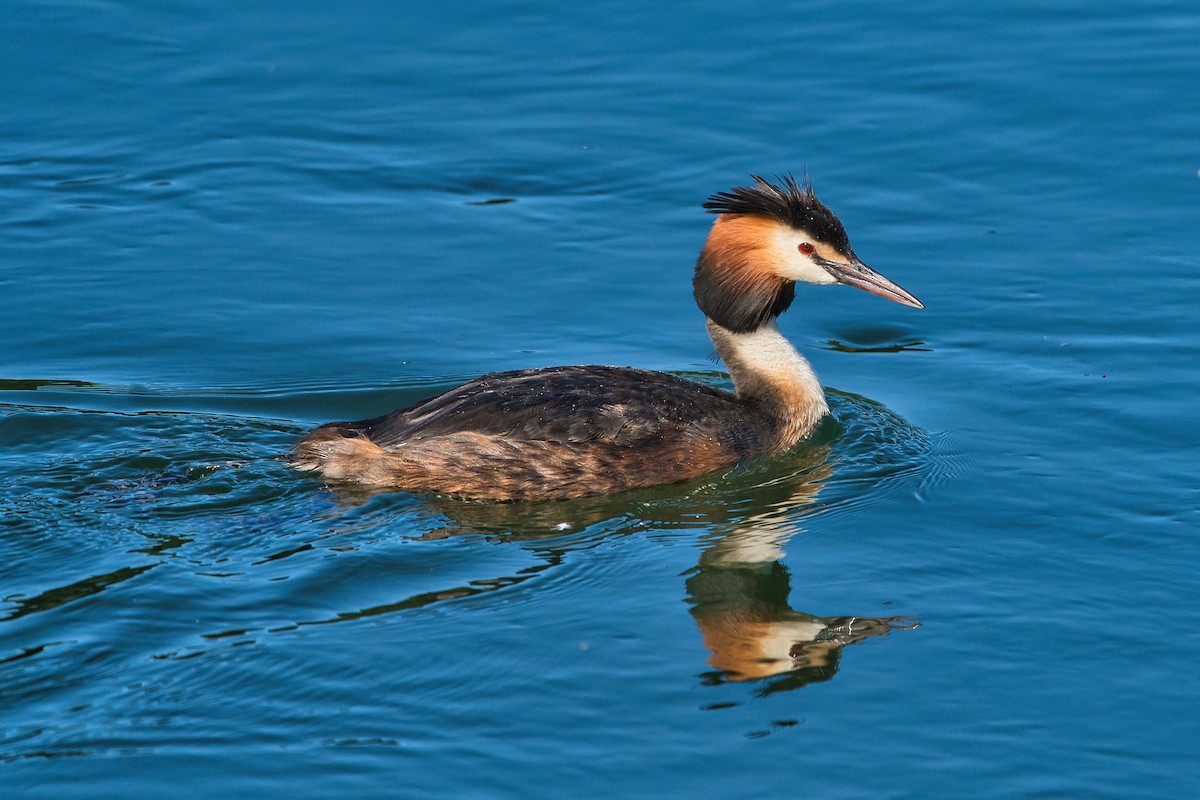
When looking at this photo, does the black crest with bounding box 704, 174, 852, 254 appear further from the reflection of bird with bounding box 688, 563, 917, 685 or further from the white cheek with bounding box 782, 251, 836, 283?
the reflection of bird with bounding box 688, 563, 917, 685

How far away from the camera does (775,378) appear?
10273 mm

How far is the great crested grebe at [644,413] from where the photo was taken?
31.0 feet

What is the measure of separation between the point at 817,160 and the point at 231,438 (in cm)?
559

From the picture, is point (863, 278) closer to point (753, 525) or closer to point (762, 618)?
point (753, 525)

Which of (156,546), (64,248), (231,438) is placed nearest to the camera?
(156,546)

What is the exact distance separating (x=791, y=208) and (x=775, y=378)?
0.98 meters

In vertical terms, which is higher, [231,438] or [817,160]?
[817,160]

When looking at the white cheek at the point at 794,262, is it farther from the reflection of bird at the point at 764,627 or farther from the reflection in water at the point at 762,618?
the reflection of bird at the point at 764,627

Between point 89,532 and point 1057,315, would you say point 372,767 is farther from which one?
point 1057,315

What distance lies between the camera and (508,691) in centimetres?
732

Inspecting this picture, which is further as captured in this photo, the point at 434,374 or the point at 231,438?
the point at 434,374

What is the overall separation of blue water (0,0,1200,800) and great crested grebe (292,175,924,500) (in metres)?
0.17

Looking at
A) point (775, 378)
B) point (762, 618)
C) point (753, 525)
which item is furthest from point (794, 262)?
point (762, 618)

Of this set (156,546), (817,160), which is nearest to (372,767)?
(156,546)
